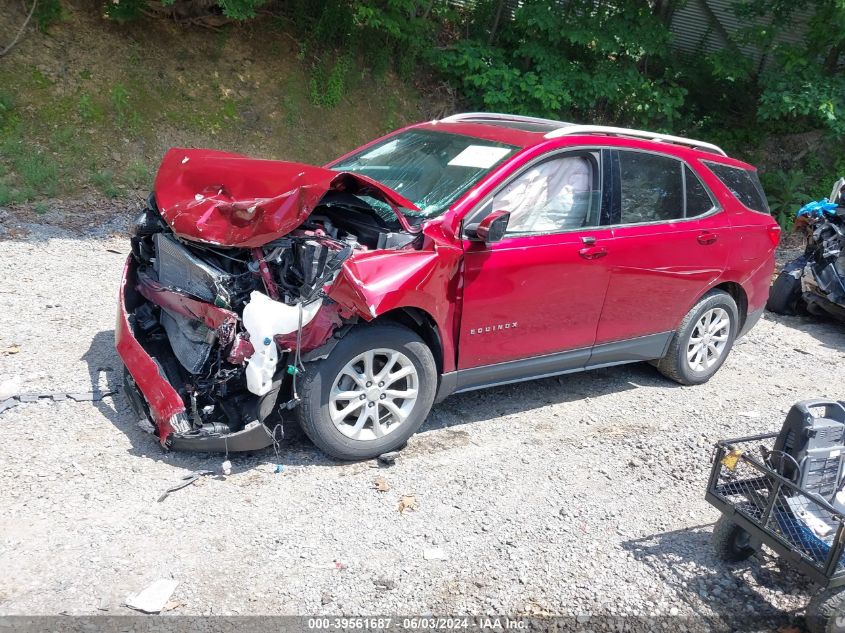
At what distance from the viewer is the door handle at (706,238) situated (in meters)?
5.57

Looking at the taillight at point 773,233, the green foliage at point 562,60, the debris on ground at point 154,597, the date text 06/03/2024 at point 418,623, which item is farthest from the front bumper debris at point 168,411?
the green foliage at point 562,60

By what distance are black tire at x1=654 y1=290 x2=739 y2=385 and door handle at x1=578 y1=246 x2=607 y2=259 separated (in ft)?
3.99

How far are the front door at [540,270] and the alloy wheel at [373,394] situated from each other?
1.37 feet

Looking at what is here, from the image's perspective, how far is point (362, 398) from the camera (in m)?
4.23

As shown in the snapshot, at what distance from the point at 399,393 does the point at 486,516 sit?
33.4 inches

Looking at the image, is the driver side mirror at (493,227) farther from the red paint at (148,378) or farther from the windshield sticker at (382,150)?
the red paint at (148,378)

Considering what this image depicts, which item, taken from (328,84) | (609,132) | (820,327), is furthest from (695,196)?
(328,84)

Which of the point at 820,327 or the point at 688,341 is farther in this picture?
the point at 820,327

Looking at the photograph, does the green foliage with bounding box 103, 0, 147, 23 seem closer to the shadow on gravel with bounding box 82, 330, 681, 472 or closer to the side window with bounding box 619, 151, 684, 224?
the shadow on gravel with bounding box 82, 330, 681, 472

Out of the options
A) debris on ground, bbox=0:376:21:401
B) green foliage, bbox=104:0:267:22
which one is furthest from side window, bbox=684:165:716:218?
green foliage, bbox=104:0:267:22

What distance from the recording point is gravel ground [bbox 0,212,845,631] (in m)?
3.30

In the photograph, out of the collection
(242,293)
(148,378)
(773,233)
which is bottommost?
(148,378)

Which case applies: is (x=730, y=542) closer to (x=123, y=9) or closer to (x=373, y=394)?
(x=373, y=394)

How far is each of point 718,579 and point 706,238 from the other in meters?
2.75
